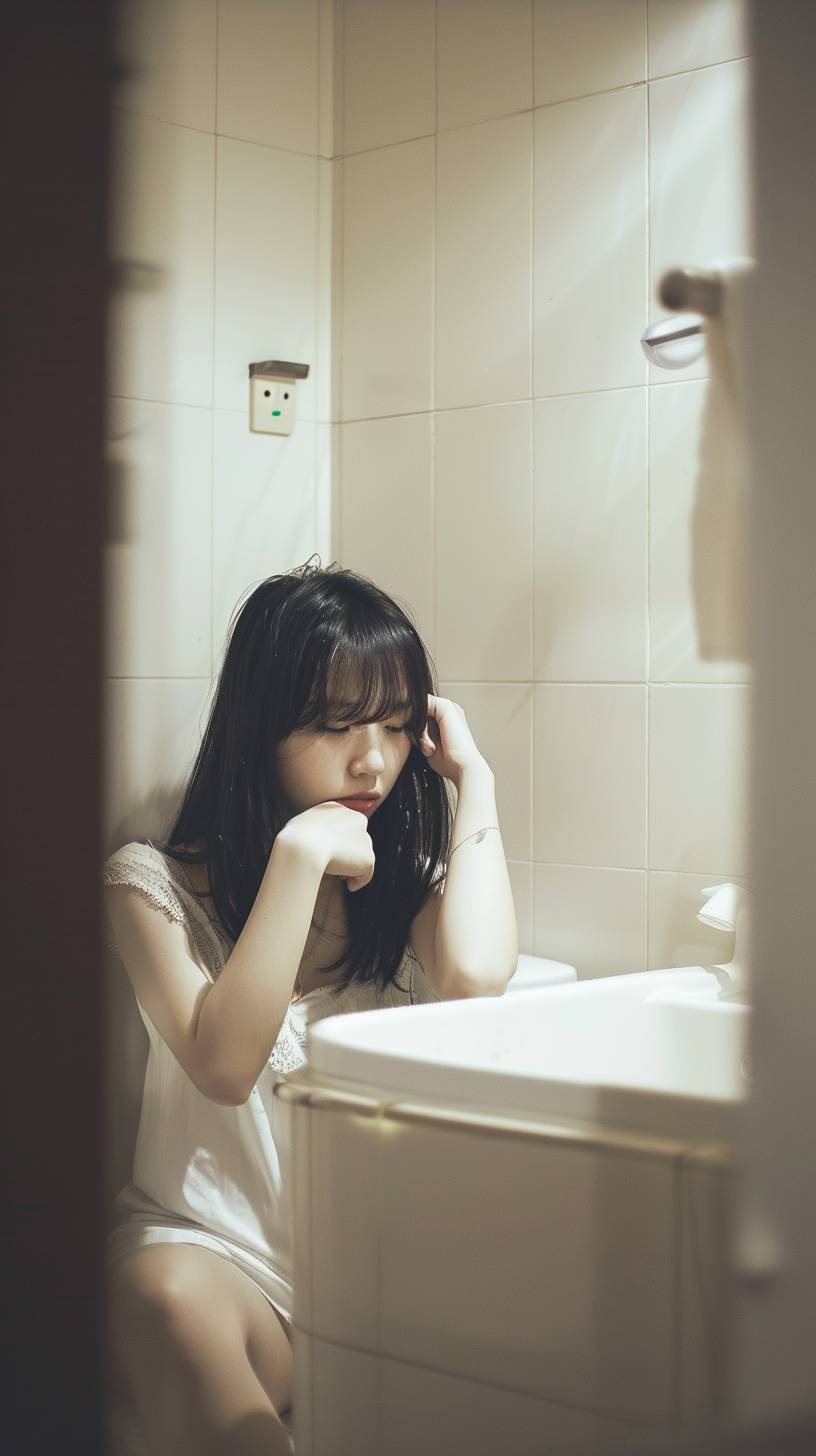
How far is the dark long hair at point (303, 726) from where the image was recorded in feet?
3.86

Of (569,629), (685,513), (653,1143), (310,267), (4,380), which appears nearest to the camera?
(4,380)

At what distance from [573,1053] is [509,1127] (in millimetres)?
513

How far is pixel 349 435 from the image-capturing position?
5.51 ft

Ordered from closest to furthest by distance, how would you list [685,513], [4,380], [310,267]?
[4,380] < [685,513] < [310,267]

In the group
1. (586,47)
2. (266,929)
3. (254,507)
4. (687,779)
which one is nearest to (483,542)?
(254,507)

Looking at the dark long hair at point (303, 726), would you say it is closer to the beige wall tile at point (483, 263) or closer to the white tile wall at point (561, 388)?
the white tile wall at point (561, 388)

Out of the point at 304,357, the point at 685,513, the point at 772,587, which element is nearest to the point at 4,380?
the point at 772,587

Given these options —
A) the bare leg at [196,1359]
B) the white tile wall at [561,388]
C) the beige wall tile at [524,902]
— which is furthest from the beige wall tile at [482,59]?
the bare leg at [196,1359]

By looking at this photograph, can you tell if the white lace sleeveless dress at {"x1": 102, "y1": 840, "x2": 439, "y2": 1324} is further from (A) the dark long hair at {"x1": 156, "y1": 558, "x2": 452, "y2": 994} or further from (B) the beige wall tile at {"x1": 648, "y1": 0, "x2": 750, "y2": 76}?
(B) the beige wall tile at {"x1": 648, "y1": 0, "x2": 750, "y2": 76}

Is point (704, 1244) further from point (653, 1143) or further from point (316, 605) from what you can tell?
point (316, 605)

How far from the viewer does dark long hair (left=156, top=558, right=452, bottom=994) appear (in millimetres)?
1177

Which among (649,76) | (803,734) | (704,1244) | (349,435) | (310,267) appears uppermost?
(649,76)

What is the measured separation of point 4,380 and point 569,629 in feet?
3.93

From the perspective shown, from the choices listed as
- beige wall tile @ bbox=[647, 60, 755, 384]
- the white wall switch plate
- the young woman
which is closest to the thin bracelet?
the young woman
